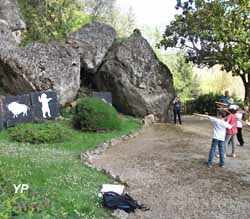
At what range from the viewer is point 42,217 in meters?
4.39

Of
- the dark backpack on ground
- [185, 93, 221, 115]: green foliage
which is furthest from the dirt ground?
[185, 93, 221, 115]: green foliage

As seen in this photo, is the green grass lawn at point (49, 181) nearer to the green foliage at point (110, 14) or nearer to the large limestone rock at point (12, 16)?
the large limestone rock at point (12, 16)

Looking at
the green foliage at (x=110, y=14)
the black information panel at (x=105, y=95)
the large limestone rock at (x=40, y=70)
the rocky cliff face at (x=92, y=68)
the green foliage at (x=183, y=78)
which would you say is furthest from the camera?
the green foliage at (x=183, y=78)

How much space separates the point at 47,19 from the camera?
93.1 ft

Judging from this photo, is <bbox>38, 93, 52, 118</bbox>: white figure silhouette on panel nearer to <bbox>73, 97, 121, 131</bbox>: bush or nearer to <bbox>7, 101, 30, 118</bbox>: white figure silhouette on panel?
<bbox>7, 101, 30, 118</bbox>: white figure silhouette on panel

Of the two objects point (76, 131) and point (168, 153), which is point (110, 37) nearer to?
point (76, 131)

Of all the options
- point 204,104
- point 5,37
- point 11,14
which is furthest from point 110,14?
point 5,37

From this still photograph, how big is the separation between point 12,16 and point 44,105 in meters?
9.96

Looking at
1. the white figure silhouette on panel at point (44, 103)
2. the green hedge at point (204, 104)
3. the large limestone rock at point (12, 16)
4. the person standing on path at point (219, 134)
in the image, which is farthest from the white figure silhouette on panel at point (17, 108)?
the green hedge at point (204, 104)

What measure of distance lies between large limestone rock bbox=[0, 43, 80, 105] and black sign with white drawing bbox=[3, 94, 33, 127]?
2.35 meters

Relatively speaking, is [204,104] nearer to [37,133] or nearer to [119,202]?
[37,133]

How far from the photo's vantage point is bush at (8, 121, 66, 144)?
14359mm

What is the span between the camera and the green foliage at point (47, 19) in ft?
91.1

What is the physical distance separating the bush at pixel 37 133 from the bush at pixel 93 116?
175 cm
